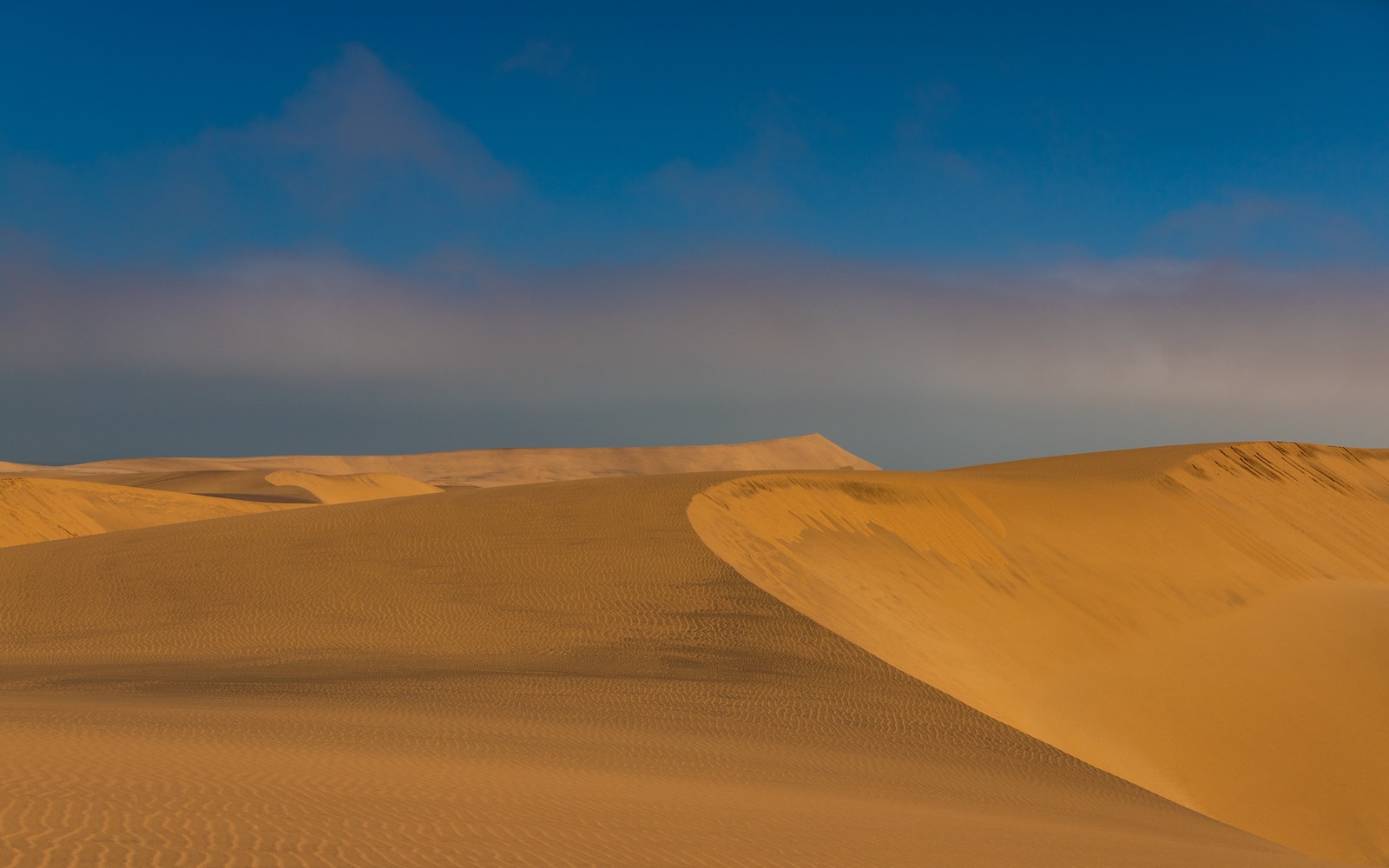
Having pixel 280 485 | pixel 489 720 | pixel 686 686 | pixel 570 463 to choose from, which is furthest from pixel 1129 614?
pixel 570 463

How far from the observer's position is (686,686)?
12172 mm

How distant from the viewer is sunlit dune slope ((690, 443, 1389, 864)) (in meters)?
14.2

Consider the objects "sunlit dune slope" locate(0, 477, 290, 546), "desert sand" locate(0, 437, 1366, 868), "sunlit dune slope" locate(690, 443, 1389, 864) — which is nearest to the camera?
"desert sand" locate(0, 437, 1366, 868)

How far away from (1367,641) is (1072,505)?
29.1 feet

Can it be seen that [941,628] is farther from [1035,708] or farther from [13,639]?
[13,639]

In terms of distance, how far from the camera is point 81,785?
6.29m

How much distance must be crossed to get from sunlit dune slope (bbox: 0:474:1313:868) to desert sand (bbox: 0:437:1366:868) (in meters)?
0.05

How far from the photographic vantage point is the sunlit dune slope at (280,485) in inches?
2175

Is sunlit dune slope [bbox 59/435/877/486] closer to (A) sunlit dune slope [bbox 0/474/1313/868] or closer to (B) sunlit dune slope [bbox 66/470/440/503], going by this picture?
(B) sunlit dune slope [bbox 66/470/440/503]

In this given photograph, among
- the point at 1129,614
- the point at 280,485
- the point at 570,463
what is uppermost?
the point at 570,463

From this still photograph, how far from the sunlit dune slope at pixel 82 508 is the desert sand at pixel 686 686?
14755 millimetres

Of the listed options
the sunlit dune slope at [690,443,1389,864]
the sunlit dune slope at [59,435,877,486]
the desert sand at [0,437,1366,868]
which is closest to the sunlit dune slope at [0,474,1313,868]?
the desert sand at [0,437,1366,868]

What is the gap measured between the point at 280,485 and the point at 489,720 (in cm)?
5300

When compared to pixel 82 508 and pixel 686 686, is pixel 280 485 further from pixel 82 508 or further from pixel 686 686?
pixel 686 686
